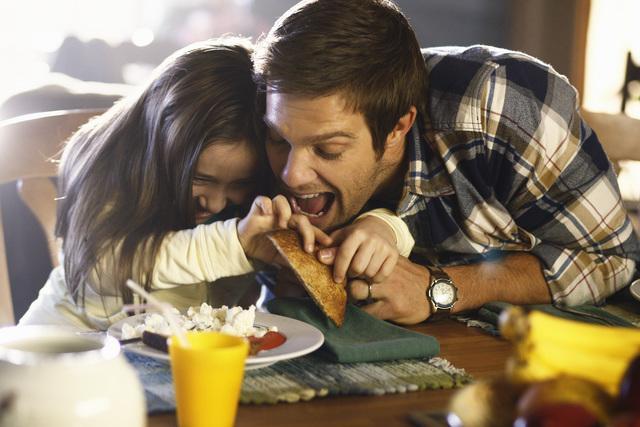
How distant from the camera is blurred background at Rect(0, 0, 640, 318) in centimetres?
427

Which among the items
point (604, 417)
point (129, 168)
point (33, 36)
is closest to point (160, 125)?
point (129, 168)

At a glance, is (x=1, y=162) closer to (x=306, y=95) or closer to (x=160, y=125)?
(x=160, y=125)

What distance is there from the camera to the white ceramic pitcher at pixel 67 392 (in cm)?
63

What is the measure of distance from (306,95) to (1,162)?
0.68 metres

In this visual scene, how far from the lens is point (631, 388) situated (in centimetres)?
64

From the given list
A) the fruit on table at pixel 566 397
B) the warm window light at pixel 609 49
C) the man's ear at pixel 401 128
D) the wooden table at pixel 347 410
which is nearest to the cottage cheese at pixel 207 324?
the wooden table at pixel 347 410

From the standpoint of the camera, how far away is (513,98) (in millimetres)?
1626

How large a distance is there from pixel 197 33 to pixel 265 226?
3353 millimetres

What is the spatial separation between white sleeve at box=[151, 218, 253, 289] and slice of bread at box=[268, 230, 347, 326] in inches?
6.1

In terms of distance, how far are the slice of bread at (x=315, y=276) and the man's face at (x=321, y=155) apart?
0.26 m

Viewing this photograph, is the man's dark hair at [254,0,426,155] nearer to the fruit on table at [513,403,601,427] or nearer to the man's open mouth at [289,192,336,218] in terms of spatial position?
the man's open mouth at [289,192,336,218]

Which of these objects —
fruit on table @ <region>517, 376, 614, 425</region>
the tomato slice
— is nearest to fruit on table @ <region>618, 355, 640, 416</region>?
fruit on table @ <region>517, 376, 614, 425</region>

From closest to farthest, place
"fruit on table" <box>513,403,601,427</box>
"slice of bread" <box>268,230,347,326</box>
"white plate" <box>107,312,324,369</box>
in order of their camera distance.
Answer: "fruit on table" <box>513,403,601,427</box>, "white plate" <box>107,312,324,369</box>, "slice of bread" <box>268,230,347,326</box>

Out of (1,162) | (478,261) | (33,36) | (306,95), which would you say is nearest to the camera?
(306,95)
